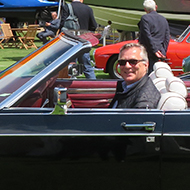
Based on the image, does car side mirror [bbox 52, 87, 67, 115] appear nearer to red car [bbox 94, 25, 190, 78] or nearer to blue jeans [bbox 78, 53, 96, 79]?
blue jeans [bbox 78, 53, 96, 79]

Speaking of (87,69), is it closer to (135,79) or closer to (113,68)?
(113,68)

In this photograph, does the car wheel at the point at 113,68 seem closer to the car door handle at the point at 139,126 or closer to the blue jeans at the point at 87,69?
the blue jeans at the point at 87,69

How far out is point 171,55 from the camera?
28.2 ft

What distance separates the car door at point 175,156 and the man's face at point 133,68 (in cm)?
60

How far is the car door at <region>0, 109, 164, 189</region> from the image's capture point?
7.62ft

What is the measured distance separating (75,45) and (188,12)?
491 inches

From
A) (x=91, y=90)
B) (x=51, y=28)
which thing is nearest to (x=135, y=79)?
(x=91, y=90)

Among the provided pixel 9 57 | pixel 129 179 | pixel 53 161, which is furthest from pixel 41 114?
pixel 9 57

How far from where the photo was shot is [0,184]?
94.2 inches

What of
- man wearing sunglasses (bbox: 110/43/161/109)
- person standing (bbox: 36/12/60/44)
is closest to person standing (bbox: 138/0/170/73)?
man wearing sunglasses (bbox: 110/43/161/109)

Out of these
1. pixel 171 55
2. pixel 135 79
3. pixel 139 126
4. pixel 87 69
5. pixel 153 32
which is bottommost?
pixel 171 55

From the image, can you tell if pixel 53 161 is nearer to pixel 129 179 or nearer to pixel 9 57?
pixel 129 179

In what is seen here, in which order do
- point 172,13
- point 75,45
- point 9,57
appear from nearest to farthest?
point 75,45, point 9,57, point 172,13

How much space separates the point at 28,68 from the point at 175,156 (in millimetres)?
1298
